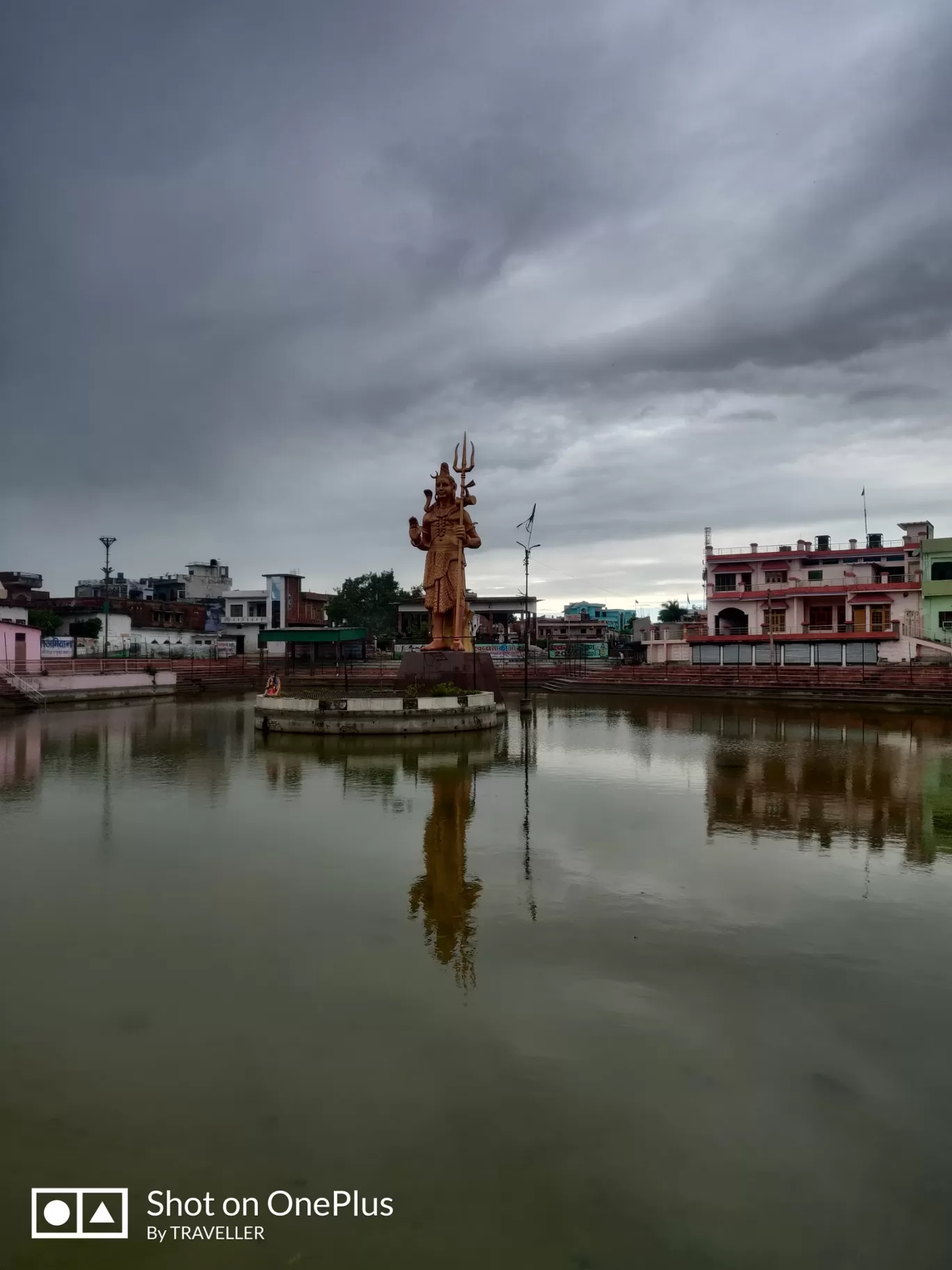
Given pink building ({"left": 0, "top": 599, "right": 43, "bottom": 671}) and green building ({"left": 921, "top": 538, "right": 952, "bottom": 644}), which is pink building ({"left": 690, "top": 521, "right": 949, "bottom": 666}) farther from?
pink building ({"left": 0, "top": 599, "right": 43, "bottom": 671})

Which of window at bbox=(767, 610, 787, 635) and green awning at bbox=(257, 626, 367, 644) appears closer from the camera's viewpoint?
green awning at bbox=(257, 626, 367, 644)

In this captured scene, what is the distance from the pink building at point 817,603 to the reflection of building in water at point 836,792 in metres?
27.7

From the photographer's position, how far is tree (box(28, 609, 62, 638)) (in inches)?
2388

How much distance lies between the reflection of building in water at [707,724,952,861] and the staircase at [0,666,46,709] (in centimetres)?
2836

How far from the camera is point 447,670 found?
98.3ft

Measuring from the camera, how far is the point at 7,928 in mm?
8117

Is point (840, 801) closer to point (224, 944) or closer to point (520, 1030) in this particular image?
point (520, 1030)

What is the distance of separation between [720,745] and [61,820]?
17872 mm

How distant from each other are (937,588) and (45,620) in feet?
215

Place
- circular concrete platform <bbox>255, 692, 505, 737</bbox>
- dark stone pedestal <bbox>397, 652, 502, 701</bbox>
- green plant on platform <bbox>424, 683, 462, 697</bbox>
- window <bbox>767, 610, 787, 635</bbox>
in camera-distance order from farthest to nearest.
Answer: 1. window <bbox>767, 610, 787, 635</bbox>
2. dark stone pedestal <bbox>397, 652, 502, 701</bbox>
3. green plant on platform <bbox>424, 683, 462, 697</bbox>
4. circular concrete platform <bbox>255, 692, 505, 737</bbox>

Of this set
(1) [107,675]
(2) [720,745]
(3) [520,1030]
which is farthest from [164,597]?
(3) [520,1030]

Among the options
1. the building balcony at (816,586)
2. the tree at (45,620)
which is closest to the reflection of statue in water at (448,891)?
the building balcony at (816,586)

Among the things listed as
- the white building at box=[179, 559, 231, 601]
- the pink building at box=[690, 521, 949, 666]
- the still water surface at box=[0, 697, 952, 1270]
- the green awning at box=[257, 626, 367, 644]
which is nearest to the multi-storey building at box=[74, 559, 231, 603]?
the white building at box=[179, 559, 231, 601]

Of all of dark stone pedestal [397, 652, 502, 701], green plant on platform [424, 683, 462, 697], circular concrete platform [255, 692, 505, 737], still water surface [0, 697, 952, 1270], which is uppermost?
dark stone pedestal [397, 652, 502, 701]
